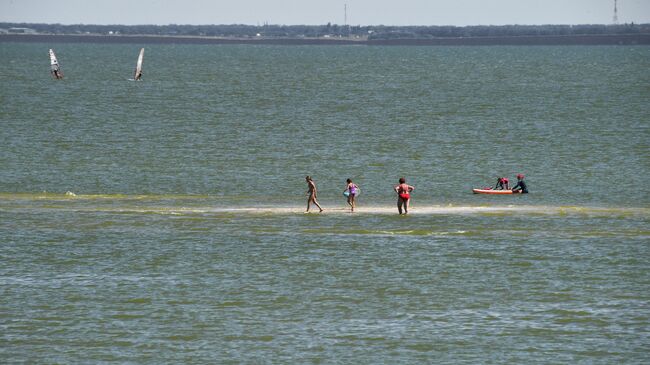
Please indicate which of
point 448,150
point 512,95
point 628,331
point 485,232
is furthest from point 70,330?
point 512,95

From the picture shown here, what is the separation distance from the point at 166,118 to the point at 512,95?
62.3 m

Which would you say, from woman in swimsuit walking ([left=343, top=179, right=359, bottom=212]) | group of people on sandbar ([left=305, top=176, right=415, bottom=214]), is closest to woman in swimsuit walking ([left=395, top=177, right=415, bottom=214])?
group of people on sandbar ([left=305, top=176, right=415, bottom=214])

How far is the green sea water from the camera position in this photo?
40.9 meters

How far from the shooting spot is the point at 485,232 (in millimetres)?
59219

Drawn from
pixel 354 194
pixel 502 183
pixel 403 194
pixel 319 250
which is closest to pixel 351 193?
pixel 354 194

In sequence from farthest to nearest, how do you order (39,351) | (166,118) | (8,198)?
(166,118)
(8,198)
(39,351)

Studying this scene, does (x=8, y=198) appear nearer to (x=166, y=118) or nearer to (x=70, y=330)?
(x=70, y=330)

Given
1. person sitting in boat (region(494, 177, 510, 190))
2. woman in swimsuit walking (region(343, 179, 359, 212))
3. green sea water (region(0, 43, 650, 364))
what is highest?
woman in swimsuit walking (region(343, 179, 359, 212))

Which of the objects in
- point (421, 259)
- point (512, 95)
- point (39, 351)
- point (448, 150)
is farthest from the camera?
point (512, 95)

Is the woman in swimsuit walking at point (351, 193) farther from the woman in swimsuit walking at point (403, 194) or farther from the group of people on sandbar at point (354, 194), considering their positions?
the woman in swimsuit walking at point (403, 194)

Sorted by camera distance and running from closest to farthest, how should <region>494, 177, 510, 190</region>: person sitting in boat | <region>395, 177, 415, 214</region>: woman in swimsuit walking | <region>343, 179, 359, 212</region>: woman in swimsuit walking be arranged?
<region>395, 177, 415, 214</region>: woman in swimsuit walking < <region>343, 179, 359, 212</region>: woman in swimsuit walking < <region>494, 177, 510, 190</region>: person sitting in boat

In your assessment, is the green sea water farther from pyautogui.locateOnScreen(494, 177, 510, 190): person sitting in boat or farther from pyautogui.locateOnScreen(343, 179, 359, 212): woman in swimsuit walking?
pyautogui.locateOnScreen(494, 177, 510, 190): person sitting in boat

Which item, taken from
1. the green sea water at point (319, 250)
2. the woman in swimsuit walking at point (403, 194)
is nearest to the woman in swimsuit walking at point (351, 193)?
the green sea water at point (319, 250)

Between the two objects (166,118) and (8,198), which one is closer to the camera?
(8,198)
